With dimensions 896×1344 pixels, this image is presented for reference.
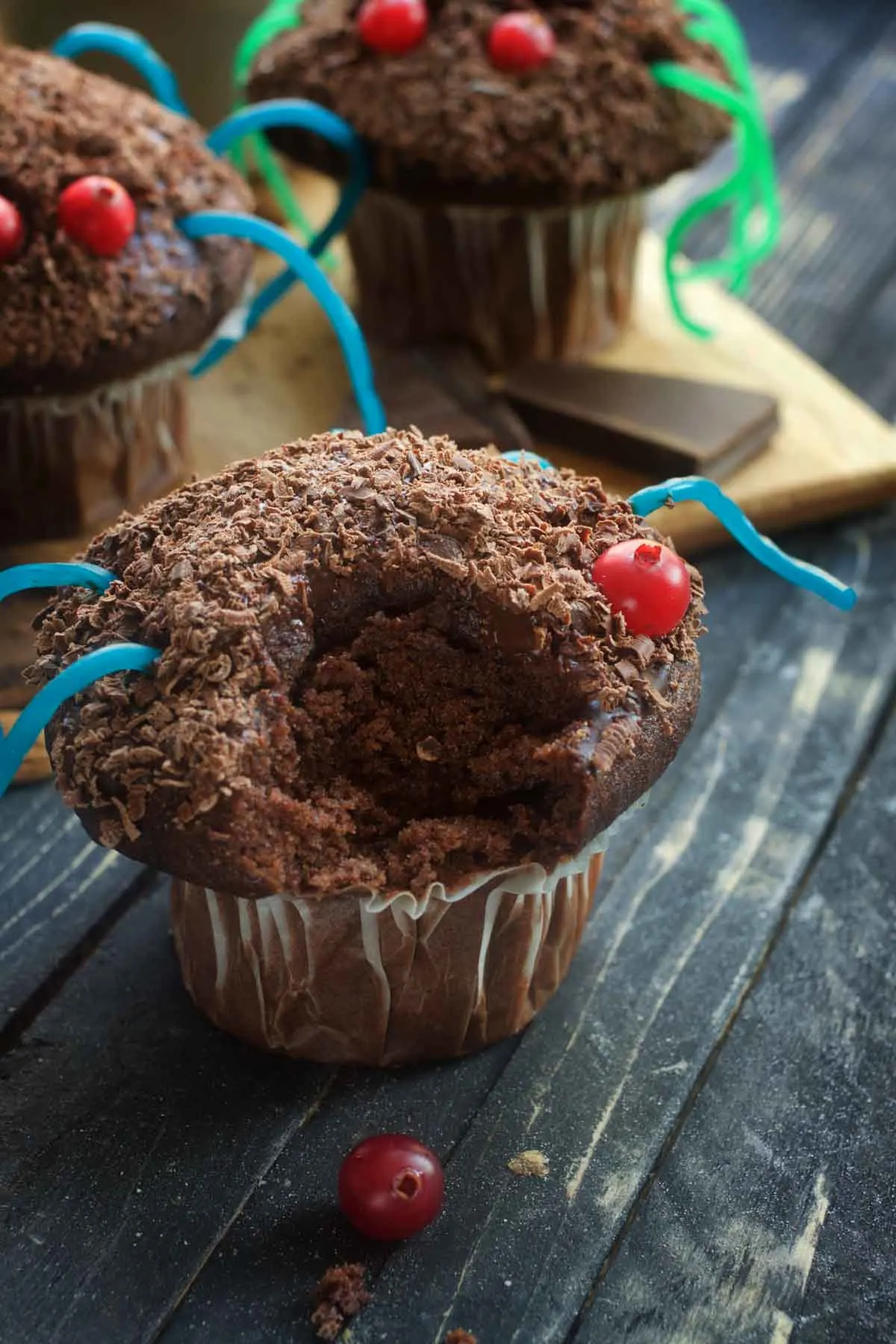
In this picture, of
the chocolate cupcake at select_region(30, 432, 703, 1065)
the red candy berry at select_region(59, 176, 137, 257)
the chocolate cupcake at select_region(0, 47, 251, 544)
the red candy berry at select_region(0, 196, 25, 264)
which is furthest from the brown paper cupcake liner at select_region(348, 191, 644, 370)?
the chocolate cupcake at select_region(30, 432, 703, 1065)

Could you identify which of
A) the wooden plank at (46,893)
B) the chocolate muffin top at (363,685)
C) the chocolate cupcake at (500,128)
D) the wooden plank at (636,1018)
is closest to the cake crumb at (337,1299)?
the wooden plank at (636,1018)

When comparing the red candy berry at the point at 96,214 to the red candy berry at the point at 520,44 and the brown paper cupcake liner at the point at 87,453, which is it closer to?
the brown paper cupcake liner at the point at 87,453

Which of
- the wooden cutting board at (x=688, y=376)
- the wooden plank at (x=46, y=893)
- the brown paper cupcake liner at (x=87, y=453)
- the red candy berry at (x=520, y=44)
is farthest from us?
the wooden cutting board at (x=688, y=376)

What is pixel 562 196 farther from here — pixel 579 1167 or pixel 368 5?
pixel 579 1167

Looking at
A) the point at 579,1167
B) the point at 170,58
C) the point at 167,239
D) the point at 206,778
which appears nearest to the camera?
the point at 206,778

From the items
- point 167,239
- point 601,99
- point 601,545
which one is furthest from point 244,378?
point 601,545
